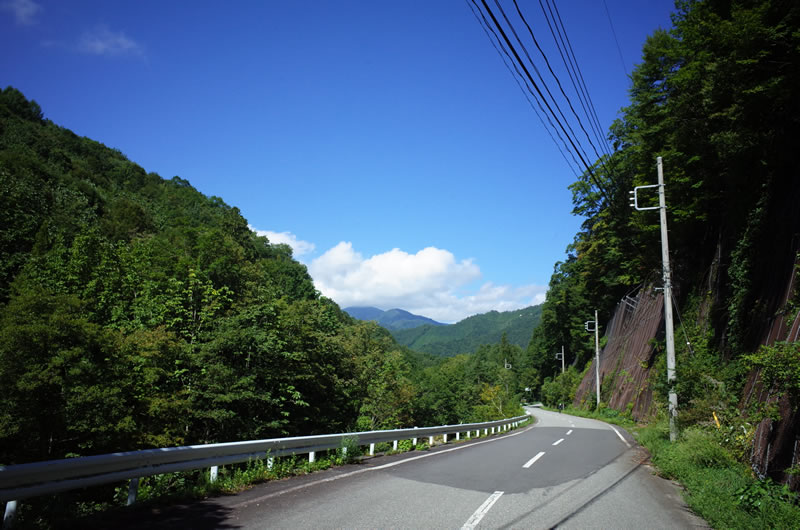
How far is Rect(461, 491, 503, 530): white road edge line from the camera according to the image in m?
4.83

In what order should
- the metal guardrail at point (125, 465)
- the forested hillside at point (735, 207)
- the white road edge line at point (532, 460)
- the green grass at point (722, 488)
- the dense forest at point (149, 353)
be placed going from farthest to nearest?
the dense forest at point (149, 353) → the forested hillside at point (735, 207) → the white road edge line at point (532, 460) → the green grass at point (722, 488) → the metal guardrail at point (125, 465)

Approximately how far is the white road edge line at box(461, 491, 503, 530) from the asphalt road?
1 centimetres

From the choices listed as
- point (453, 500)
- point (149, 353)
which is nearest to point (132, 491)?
point (453, 500)

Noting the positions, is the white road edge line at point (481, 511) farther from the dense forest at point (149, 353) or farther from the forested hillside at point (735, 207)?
the dense forest at point (149, 353)

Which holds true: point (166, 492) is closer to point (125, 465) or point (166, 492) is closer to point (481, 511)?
point (125, 465)

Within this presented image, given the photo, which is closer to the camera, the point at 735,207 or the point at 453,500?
the point at 453,500

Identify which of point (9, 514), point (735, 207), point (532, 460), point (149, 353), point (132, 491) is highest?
point (735, 207)

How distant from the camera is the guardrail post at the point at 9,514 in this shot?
3.80 meters

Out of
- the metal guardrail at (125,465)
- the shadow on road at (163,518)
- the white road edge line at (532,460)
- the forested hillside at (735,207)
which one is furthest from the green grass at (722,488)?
the metal guardrail at (125,465)

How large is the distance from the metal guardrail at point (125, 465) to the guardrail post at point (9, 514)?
2cm

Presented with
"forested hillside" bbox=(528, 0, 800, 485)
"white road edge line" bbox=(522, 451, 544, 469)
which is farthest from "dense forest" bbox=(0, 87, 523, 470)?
"forested hillside" bbox=(528, 0, 800, 485)

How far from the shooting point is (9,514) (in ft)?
12.6

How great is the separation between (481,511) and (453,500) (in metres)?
0.65

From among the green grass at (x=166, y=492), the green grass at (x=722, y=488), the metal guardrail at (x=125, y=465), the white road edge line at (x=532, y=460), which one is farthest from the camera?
the white road edge line at (x=532, y=460)
